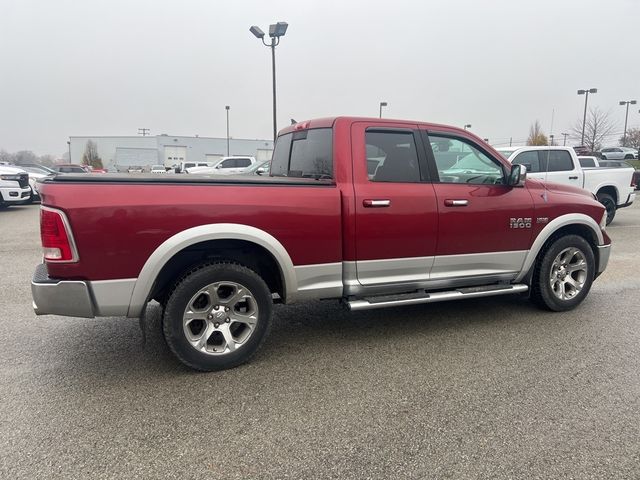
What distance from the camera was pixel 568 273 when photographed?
489cm

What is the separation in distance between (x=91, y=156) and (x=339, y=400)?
81.1 m

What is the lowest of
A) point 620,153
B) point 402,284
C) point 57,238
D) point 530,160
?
point 402,284

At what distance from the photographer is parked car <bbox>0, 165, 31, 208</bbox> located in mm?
13234

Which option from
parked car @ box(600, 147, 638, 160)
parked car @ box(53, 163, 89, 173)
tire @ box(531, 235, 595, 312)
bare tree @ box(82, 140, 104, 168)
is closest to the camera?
tire @ box(531, 235, 595, 312)

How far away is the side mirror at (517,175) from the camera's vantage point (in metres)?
4.35

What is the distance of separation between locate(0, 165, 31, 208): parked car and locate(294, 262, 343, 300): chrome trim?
13.0m

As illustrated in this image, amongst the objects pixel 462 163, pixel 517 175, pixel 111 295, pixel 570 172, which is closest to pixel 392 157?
pixel 462 163

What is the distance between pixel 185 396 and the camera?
3.17 meters

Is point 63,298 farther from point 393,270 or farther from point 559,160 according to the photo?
point 559,160

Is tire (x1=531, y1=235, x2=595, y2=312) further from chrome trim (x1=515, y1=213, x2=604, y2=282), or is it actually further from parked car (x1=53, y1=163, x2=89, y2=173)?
parked car (x1=53, y1=163, x2=89, y2=173)

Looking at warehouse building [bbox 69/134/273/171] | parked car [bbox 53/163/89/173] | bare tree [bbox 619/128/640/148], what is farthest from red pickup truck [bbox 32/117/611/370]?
warehouse building [bbox 69/134/273/171]

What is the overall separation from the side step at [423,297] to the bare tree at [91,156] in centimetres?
7494

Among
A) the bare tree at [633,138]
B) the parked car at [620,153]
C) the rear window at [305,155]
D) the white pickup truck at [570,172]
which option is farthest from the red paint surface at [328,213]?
the bare tree at [633,138]

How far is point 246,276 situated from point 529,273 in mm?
3012
